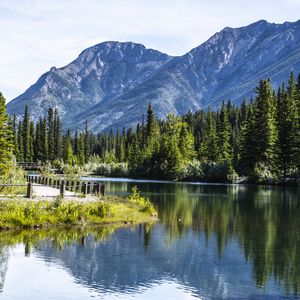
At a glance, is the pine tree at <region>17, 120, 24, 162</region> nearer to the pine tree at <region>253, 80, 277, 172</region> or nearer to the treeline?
the treeline

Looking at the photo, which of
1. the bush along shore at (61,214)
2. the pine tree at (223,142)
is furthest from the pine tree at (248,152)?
the bush along shore at (61,214)

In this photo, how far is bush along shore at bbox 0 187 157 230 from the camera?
37531mm

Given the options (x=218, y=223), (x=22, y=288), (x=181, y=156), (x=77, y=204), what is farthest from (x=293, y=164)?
(x=22, y=288)

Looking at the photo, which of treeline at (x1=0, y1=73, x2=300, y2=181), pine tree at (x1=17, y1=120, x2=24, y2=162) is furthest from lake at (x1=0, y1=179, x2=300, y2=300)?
pine tree at (x1=17, y1=120, x2=24, y2=162)

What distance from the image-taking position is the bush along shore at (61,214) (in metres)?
37.5

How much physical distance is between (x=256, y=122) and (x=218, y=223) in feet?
252

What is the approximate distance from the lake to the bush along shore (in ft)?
5.54

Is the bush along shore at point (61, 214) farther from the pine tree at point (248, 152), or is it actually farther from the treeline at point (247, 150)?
the pine tree at point (248, 152)

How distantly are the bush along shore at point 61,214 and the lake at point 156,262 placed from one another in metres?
1.69

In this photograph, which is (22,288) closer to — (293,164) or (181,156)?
(293,164)

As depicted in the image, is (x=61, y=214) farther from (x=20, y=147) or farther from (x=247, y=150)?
(x=20, y=147)

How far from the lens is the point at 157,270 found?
2814 cm

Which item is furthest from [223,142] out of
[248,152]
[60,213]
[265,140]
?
[60,213]

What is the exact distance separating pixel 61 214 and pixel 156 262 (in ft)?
39.4
